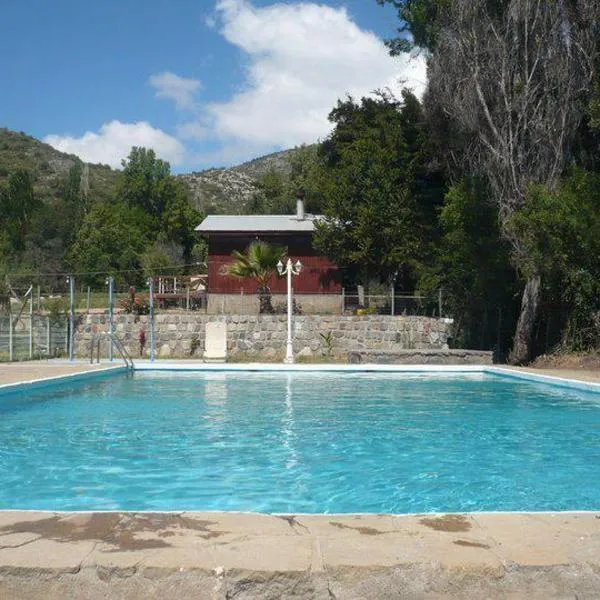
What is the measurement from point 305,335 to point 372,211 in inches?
195

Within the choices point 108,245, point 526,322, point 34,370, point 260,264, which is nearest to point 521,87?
point 526,322

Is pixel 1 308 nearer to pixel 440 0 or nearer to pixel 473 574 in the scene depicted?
pixel 440 0

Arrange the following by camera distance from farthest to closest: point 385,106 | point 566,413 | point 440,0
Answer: point 385,106 < point 440,0 < point 566,413

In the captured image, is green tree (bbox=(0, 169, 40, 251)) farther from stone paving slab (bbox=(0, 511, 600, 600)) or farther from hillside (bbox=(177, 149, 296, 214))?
stone paving slab (bbox=(0, 511, 600, 600))

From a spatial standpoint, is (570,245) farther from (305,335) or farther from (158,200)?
(158,200)

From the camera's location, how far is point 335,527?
3818 mm

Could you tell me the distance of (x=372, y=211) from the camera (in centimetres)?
2472

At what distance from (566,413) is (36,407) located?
863cm

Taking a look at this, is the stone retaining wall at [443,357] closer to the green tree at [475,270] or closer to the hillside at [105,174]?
the green tree at [475,270]

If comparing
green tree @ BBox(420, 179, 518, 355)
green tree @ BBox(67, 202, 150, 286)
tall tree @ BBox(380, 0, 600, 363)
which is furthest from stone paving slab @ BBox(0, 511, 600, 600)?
green tree @ BBox(67, 202, 150, 286)

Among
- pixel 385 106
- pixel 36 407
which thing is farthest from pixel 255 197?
pixel 36 407

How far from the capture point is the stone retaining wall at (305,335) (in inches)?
912

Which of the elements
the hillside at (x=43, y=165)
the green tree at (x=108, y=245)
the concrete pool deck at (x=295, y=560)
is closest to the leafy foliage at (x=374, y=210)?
the green tree at (x=108, y=245)

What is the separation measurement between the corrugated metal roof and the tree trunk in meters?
10.4
